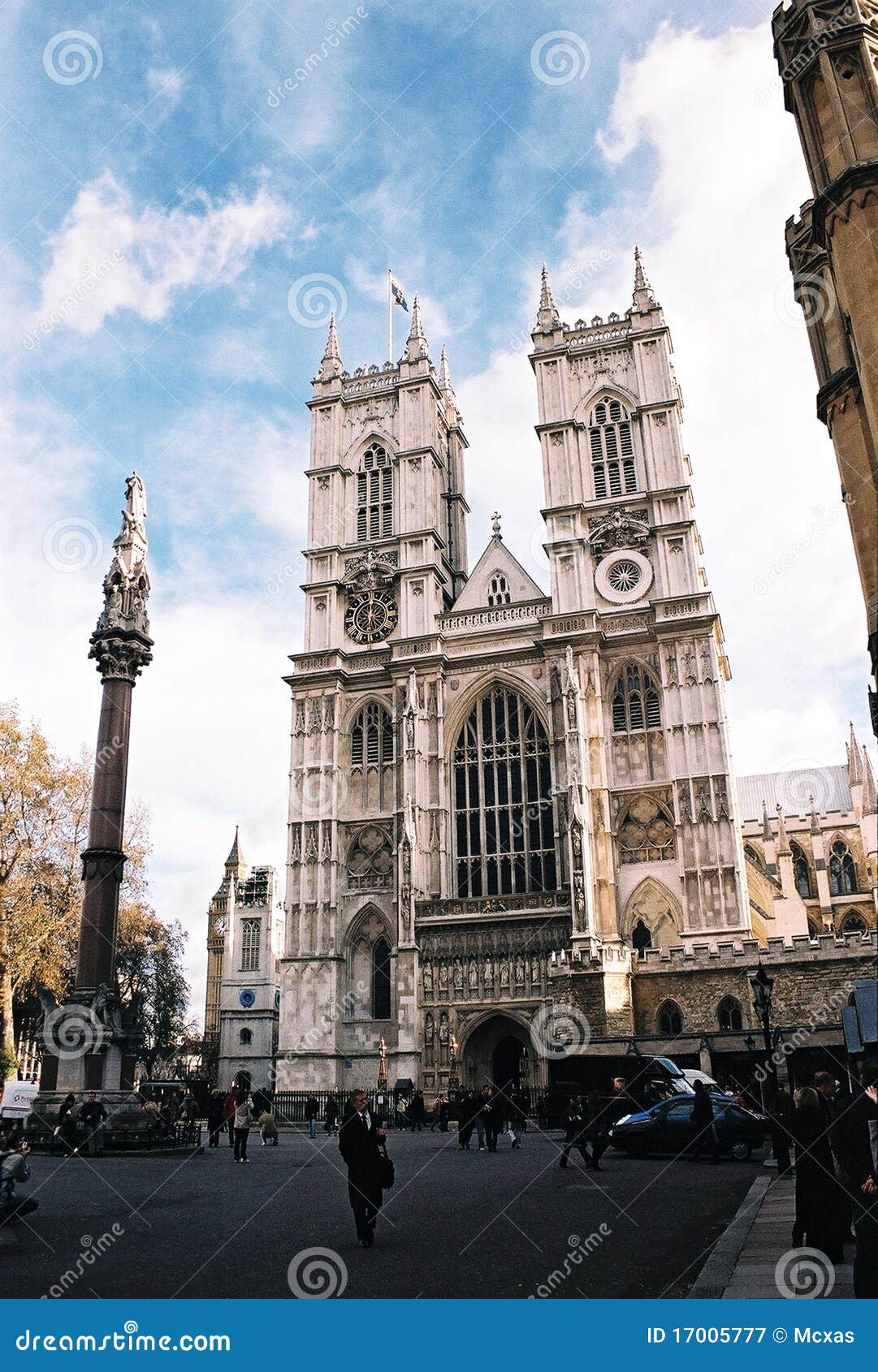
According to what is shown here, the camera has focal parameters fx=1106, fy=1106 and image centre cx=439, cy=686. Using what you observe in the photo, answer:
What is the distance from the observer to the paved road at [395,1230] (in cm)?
727

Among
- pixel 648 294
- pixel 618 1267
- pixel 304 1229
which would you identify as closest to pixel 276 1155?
pixel 304 1229

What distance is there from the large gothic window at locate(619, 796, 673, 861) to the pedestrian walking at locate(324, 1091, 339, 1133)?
41.6 ft

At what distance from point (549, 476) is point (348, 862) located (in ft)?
56.3

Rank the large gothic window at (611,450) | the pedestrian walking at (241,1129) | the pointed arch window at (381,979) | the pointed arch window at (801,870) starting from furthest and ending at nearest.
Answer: the pointed arch window at (801,870), the large gothic window at (611,450), the pointed arch window at (381,979), the pedestrian walking at (241,1129)

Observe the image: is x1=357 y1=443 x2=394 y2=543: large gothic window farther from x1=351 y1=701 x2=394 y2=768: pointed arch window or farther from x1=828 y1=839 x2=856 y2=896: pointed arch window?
x1=828 y1=839 x2=856 y2=896: pointed arch window

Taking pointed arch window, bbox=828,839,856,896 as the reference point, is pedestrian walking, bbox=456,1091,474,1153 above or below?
below

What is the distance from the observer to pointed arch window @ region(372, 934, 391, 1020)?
40656 mm

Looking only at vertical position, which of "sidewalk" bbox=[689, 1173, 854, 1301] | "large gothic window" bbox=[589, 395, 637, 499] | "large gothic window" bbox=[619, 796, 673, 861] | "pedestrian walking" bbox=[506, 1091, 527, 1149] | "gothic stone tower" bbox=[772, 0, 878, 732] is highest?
"large gothic window" bbox=[589, 395, 637, 499]

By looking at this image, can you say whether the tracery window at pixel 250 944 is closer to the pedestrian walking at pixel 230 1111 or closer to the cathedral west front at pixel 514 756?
the cathedral west front at pixel 514 756

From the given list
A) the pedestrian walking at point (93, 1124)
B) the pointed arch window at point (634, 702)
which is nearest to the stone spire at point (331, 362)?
the pointed arch window at point (634, 702)

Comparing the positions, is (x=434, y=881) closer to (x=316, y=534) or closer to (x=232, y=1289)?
(x=316, y=534)

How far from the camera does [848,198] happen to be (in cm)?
1333

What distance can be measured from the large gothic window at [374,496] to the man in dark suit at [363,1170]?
127 feet

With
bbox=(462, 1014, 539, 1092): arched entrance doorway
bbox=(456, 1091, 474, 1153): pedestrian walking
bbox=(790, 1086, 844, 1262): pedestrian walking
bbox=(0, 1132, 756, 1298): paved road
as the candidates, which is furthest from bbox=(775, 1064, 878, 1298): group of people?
bbox=(462, 1014, 539, 1092): arched entrance doorway
